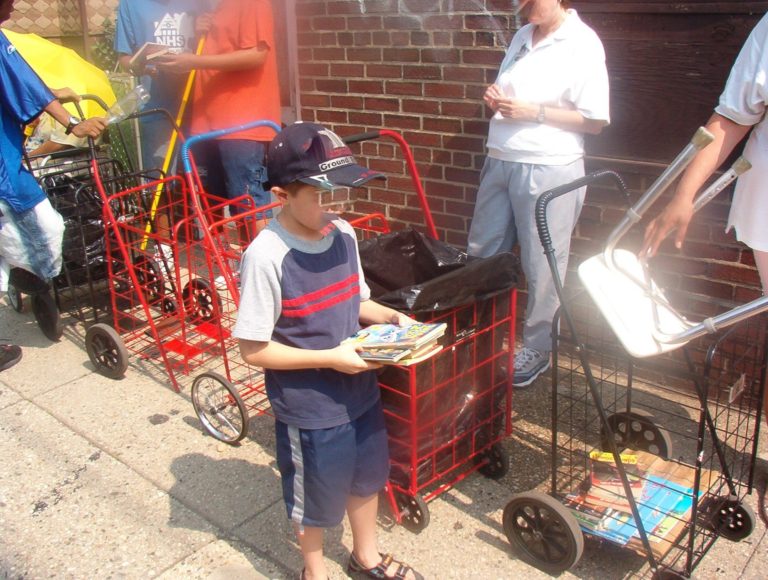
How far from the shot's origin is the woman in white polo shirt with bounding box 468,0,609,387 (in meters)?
3.72

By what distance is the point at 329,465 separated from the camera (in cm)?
257

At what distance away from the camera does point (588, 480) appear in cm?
312

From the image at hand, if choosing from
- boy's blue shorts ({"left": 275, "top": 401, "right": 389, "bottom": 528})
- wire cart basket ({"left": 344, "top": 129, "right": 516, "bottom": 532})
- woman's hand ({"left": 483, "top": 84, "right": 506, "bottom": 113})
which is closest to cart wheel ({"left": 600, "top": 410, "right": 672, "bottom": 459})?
wire cart basket ({"left": 344, "top": 129, "right": 516, "bottom": 532})

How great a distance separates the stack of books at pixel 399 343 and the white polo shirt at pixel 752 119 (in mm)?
1361

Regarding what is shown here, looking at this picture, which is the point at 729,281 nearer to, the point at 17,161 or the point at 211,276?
the point at 211,276

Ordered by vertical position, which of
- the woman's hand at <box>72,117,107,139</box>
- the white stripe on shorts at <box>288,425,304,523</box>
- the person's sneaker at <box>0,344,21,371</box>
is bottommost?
the person's sneaker at <box>0,344,21,371</box>

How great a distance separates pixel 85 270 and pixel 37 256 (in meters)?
0.40

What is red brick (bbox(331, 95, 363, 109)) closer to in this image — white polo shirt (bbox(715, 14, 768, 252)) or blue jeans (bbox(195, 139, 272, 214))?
blue jeans (bbox(195, 139, 272, 214))

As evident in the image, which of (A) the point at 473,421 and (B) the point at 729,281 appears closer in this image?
(A) the point at 473,421

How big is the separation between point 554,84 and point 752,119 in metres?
1.05

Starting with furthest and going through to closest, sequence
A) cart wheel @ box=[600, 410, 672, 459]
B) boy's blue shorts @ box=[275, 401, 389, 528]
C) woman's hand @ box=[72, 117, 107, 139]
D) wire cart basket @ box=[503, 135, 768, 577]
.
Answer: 1. woman's hand @ box=[72, 117, 107, 139]
2. cart wheel @ box=[600, 410, 672, 459]
3. wire cart basket @ box=[503, 135, 768, 577]
4. boy's blue shorts @ box=[275, 401, 389, 528]

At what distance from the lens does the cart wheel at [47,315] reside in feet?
16.4

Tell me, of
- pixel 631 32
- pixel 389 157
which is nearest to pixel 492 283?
pixel 631 32

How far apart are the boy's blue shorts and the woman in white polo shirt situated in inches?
64.7
